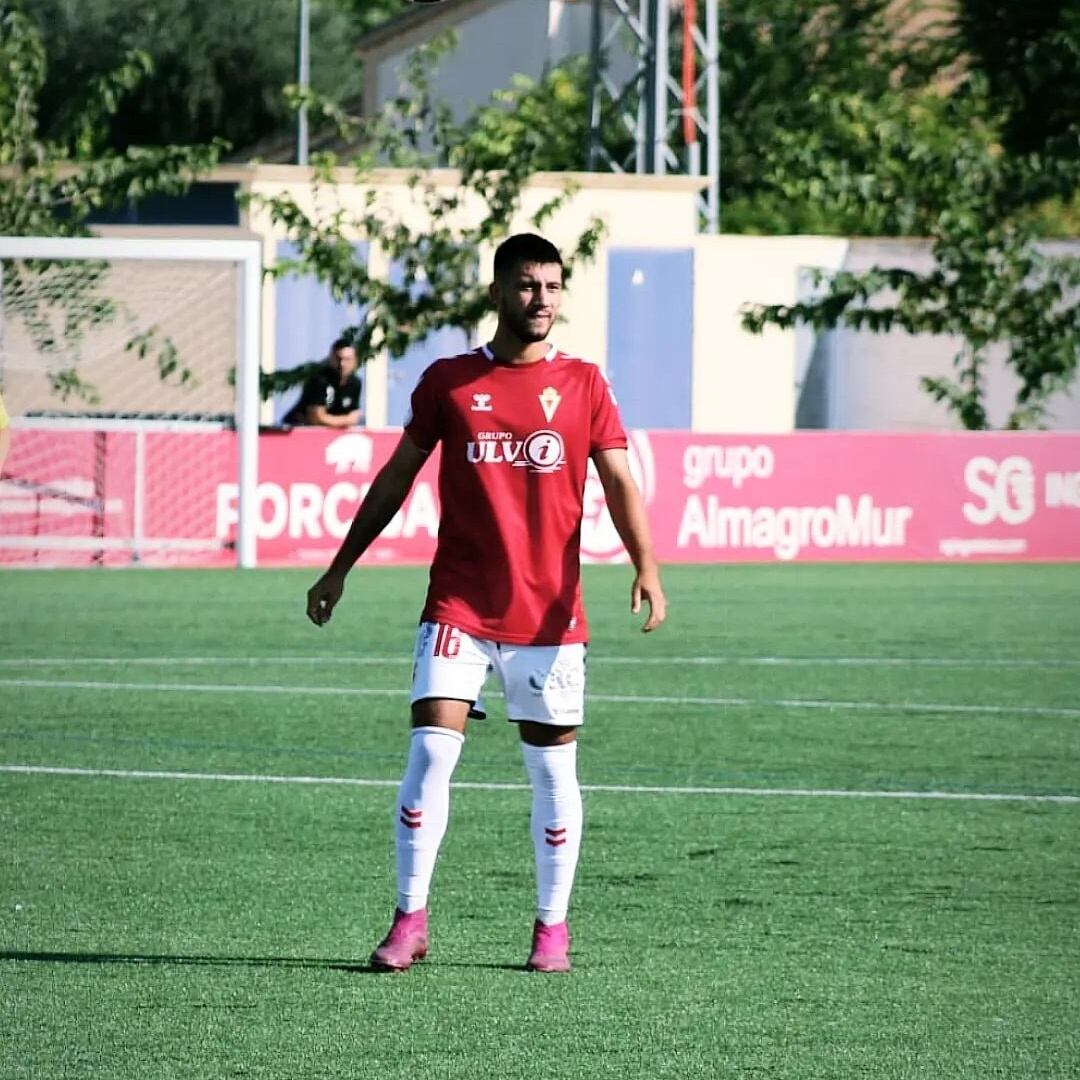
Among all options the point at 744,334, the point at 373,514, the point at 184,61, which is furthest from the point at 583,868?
the point at 184,61

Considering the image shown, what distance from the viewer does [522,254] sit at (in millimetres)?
6930

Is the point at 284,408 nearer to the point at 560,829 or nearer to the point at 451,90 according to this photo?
the point at 451,90

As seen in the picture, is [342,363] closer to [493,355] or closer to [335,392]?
[335,392]

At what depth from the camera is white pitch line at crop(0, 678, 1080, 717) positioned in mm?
13492

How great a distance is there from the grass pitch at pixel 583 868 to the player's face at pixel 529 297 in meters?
1.71

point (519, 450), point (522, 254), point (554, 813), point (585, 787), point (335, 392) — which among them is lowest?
point (585, 787)

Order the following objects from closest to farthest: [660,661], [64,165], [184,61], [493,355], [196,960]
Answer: [196,960] < [493,355] < [660,661] < [64,165] < [184,61]

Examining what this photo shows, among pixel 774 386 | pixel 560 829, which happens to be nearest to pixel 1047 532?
pixel 774 386

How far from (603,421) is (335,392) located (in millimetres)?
17670

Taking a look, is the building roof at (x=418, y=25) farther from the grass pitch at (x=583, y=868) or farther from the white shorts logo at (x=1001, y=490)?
the grass pitch at (x=583, y=868)

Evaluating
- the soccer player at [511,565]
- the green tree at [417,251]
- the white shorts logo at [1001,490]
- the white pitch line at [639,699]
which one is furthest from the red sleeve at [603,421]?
the green tree at [417,251]

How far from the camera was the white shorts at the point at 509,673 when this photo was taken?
6.97 meters

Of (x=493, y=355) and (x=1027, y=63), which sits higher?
(x=1027, y=63)

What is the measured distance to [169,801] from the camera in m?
9.95
